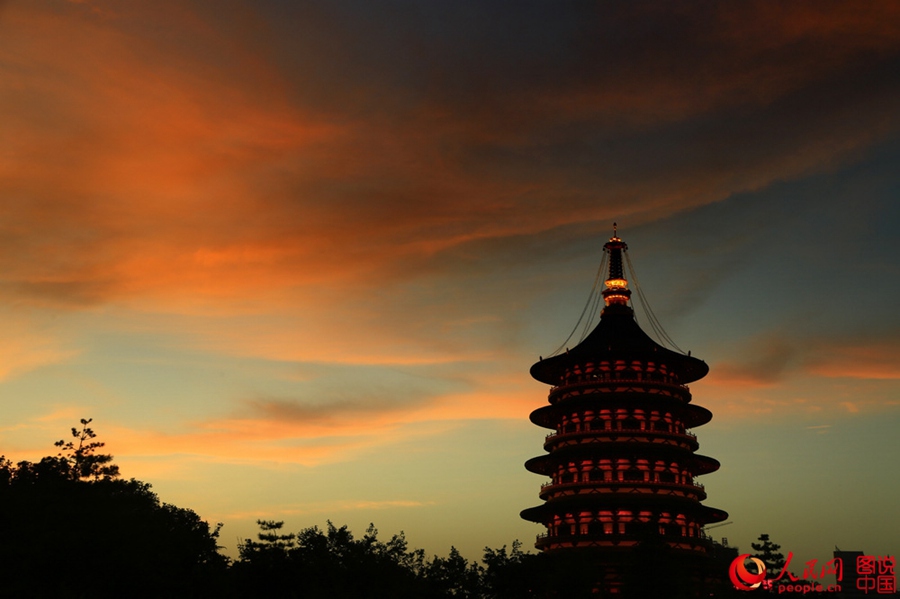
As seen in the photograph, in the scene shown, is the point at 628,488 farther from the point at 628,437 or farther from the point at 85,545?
the point at 85,545

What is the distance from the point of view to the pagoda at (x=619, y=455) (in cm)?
8419

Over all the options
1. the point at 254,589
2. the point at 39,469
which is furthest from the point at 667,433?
the point at 39,469

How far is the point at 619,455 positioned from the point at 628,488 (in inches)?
154

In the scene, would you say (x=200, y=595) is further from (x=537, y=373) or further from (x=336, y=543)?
(x=537, y=373)

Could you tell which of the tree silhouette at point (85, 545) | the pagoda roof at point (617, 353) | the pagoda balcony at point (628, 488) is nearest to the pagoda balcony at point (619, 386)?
the pagoda roof at point (617, 353)

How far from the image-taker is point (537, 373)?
97.4 meters

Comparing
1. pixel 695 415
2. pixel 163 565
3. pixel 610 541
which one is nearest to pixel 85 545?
pixel 163 565

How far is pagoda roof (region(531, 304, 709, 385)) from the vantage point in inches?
3607

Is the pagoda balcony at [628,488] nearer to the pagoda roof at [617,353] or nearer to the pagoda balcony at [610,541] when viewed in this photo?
the pagoda balcony at [610,541]

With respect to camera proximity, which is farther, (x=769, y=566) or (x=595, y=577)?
(x=769, y=566)

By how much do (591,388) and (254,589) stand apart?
3979 cm

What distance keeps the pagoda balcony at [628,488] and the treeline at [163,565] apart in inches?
346

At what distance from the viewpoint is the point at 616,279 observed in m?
104

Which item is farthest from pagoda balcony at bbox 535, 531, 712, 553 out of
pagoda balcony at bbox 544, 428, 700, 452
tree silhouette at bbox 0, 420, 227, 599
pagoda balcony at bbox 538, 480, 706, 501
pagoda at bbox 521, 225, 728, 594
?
tree silhouette at bbox 0, 420, 227, 599
